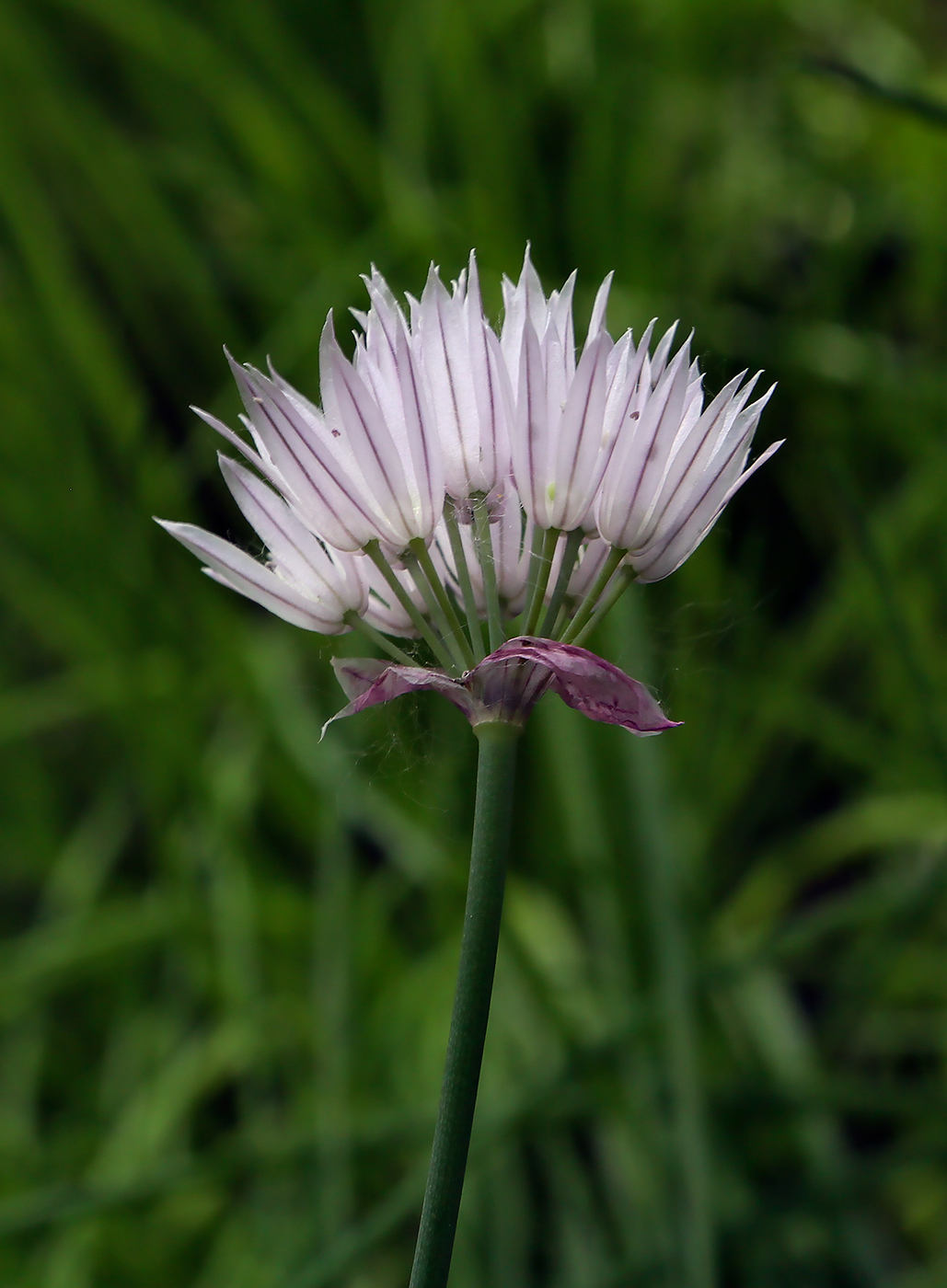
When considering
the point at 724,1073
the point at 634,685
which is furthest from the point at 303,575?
the point at 724,1073

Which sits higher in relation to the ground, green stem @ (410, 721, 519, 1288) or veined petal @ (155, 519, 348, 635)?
veined petal @ (155, 519, 348, 635)

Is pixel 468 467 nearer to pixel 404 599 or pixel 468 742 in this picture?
pixel 404 599

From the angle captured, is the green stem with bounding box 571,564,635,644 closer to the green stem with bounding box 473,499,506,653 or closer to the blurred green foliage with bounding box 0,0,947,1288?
the green stem with bounding box 473,499,506,653

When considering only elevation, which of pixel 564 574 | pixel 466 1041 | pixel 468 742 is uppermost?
pixel 468 742

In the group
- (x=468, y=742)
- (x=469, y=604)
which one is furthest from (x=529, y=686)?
(x=468, y=742)

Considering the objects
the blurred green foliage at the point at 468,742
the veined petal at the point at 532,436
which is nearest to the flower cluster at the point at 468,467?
the veined petal at the point at 532,436

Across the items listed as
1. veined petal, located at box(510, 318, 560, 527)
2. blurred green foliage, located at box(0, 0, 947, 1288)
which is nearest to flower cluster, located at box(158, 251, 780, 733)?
veined petal, located at box(510, 318, 560, 527)

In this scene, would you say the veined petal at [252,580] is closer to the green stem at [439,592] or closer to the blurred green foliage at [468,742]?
the green stem at [439,592]
